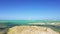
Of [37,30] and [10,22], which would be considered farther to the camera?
[10,22]

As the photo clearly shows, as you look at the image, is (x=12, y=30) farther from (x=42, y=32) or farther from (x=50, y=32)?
(x=50, y=32)

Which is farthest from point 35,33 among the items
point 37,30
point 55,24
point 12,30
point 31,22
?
point 55,24

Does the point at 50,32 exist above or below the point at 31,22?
below

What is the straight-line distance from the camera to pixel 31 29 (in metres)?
3.96

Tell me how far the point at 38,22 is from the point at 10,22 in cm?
134

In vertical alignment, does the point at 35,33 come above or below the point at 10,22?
below

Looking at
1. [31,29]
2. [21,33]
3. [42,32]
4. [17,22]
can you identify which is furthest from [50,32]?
[17,22]

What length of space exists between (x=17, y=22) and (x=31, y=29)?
6.25ft

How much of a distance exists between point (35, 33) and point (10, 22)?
231cm

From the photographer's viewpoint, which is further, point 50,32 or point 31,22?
point 31,22

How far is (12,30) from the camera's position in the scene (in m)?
4.01

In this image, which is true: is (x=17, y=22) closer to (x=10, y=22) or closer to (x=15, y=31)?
(x=10, y=22)

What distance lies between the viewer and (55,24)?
19.3 feet

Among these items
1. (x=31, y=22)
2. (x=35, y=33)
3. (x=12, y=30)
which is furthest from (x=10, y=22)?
(x=35, y=33)
